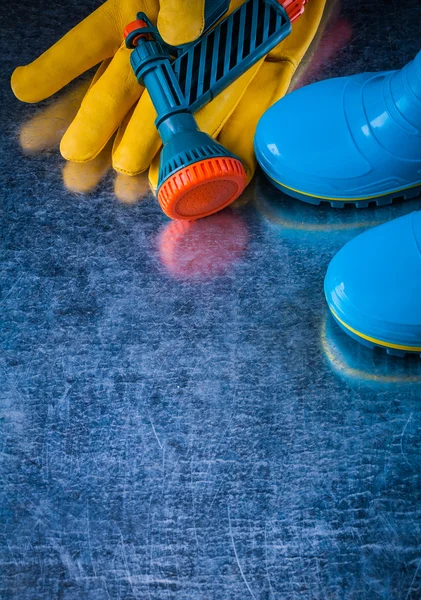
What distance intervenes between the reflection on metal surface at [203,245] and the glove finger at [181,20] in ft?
0.72

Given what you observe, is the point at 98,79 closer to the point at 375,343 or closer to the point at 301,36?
the point at 301,36

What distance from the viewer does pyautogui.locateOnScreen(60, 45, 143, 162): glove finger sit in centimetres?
103

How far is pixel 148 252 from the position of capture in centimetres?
98

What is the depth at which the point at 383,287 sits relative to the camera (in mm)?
811

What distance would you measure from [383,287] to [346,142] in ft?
0.71

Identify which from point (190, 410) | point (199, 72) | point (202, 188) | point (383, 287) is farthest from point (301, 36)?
point (190, 410)

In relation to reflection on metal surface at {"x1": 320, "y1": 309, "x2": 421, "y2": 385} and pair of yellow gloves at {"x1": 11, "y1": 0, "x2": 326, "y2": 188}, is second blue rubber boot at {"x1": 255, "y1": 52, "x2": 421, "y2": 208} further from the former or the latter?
reflection on metal surface at {"x1": 320, "y1": 309, "x2": 421, "y2": 385}

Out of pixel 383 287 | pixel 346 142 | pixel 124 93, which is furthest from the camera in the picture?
pixel 124 93

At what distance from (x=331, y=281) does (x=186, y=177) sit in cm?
20

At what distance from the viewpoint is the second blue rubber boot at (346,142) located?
3.01 feet

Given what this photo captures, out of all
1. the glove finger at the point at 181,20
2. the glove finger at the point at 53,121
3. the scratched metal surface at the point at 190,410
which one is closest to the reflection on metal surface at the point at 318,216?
the scratched metal surface at the point at 190,410

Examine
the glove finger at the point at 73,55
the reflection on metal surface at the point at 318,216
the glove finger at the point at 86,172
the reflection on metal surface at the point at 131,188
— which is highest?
the glove finger at the point at 73,55

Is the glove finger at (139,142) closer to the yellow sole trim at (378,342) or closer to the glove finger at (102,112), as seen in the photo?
the glove finger at (102,112)

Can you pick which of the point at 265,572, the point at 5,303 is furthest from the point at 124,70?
the point at 265,572
